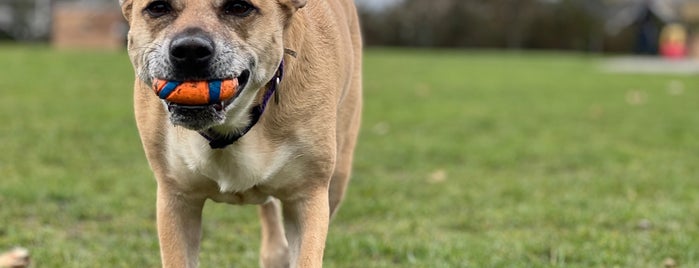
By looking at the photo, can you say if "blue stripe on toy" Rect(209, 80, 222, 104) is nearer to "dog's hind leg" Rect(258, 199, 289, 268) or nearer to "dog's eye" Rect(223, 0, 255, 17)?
"dog's eye" Rect(223, 0, 255, 17)

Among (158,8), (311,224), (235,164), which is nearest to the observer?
(158,8)

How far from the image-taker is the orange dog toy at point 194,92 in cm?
274

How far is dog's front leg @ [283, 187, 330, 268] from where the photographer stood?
3.28 meters

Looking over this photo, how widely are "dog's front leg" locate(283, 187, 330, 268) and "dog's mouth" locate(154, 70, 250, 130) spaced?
2.12 feet

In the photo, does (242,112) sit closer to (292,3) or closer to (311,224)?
(292,3)

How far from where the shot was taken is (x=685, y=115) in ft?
37.5

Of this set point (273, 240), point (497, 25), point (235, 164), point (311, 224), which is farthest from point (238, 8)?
point (497, 25)

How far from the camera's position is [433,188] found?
655 centimetres

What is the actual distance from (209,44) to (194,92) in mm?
156

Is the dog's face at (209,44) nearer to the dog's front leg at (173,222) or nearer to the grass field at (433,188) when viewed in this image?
the dog's front leg at (173,222)

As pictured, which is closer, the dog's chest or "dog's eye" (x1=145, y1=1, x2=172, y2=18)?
"dog's eye" (x1=145, y1=1, x2=172, y2=18)

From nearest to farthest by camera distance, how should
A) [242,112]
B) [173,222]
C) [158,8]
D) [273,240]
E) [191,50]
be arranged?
1. [191,50]
2. [158,8]
3. [242,112]
4. [173,222]
5. [273,240]

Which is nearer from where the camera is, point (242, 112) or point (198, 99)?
point (198, 99)

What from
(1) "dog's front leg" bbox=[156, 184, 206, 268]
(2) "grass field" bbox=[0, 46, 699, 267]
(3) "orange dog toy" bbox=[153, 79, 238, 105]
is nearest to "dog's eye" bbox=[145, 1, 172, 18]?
(3) "orange dog toy" bbox=[153, 79, 238, 105]
